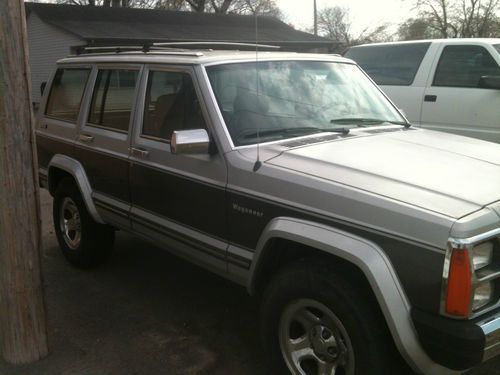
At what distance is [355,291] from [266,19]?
1190 inches

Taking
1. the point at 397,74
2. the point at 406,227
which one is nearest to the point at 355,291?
the point at 406,227

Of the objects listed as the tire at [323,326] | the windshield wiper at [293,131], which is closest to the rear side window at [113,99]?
the windshield wiper at [293,131]

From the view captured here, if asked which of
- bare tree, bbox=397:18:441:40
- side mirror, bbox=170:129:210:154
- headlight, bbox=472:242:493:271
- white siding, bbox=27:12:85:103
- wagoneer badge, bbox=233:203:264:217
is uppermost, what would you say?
bare tree, bbox=397:18:441:40

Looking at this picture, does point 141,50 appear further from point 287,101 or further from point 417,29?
point 417,29

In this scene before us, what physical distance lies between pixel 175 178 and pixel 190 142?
1.68 ft

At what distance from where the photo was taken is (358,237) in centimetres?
244

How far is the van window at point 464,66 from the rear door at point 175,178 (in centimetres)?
420

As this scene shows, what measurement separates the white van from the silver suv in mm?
2713

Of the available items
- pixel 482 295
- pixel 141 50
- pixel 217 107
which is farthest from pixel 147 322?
pixel 482 295

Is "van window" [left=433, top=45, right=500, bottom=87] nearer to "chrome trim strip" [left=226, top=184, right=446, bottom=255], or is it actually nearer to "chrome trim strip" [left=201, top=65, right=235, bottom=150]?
"chrome trim strip" [left=201, top=65, right=235, bottom=150]

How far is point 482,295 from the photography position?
2.33m

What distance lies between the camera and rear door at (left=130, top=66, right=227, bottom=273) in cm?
322

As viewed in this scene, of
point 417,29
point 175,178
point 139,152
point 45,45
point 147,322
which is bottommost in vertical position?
point 147,322

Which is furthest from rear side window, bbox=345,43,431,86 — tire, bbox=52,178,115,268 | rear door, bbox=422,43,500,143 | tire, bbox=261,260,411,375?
tire, bbox=261,260,411,375
